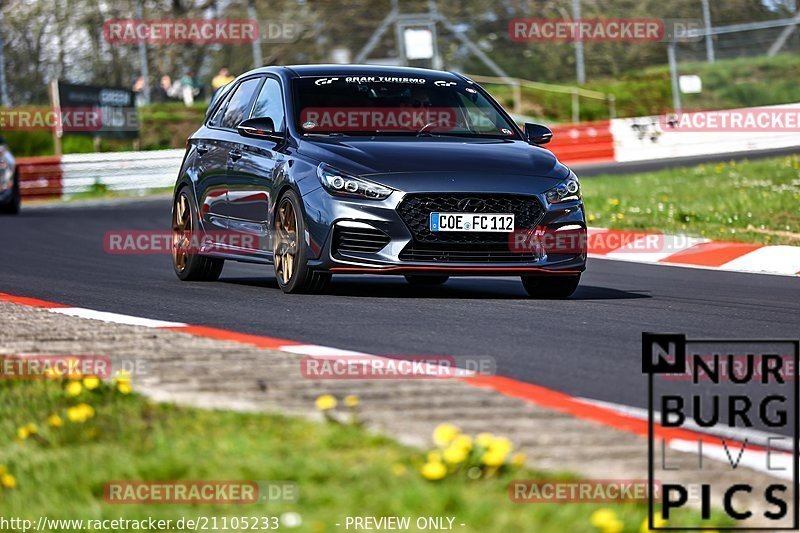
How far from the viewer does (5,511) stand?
169 inches

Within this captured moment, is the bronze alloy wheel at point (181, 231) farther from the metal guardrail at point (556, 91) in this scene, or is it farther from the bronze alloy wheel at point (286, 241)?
the metal guardrail at point (556, 91)

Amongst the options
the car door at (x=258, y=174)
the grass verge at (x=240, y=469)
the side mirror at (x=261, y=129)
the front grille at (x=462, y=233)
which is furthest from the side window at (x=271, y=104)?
the grass verge at (x=240, y=469)

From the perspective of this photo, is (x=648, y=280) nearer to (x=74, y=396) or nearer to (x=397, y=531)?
(x=74, y=396)

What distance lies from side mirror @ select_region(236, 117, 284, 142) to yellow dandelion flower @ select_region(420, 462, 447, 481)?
22.0ft

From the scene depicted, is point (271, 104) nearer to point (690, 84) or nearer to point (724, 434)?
point (724, 434)

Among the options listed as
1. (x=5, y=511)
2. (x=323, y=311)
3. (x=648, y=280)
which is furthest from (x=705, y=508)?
(x=648, y=280)

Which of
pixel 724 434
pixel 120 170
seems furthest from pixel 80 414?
pixel 120 170

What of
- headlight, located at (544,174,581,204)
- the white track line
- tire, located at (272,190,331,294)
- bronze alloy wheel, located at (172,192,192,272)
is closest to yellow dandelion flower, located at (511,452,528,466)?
the white track line

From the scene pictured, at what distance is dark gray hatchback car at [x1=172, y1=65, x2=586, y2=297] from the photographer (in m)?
9.74

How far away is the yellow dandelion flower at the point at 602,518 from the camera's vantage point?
3.77 metres

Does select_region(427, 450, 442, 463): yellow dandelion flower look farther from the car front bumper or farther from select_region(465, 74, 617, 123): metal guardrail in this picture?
select_region(465, 74, 617, 123): metal guardrail

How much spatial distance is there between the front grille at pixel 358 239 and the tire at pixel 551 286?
4.42ft

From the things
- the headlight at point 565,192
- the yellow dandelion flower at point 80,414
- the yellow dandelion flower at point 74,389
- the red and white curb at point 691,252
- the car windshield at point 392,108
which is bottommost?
the yellow dandelion flower at point 80,414

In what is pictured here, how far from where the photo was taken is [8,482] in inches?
175
